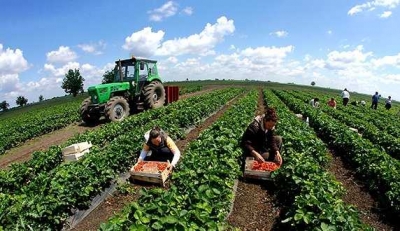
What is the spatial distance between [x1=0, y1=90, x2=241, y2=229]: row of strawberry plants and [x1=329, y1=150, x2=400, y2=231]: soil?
16.3 ft

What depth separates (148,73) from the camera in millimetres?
17328

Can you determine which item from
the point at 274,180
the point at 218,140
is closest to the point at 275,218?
the point at 274,180

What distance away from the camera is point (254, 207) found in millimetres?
6469

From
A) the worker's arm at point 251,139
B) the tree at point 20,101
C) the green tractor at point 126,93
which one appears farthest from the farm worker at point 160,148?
the tree at point 20,101

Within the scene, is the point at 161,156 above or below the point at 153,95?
below

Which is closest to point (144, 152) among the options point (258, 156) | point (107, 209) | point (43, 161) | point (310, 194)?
point (107, 209)

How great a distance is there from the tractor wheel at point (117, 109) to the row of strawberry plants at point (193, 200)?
756 cm

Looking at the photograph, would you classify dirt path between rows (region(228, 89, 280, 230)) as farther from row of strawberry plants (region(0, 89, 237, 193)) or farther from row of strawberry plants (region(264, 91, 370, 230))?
row of strawberry plants (region(0, 89, 237, 193))

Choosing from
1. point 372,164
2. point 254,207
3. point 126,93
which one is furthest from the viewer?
point 126,93

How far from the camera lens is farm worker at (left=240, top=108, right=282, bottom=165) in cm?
721

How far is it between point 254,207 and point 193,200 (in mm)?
1939

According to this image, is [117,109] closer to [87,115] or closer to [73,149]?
[87,115]

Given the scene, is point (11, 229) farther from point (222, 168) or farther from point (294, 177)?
point (294, 177)

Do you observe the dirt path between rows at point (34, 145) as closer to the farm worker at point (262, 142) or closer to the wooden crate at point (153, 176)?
the wooden crate at point (153, 176)
